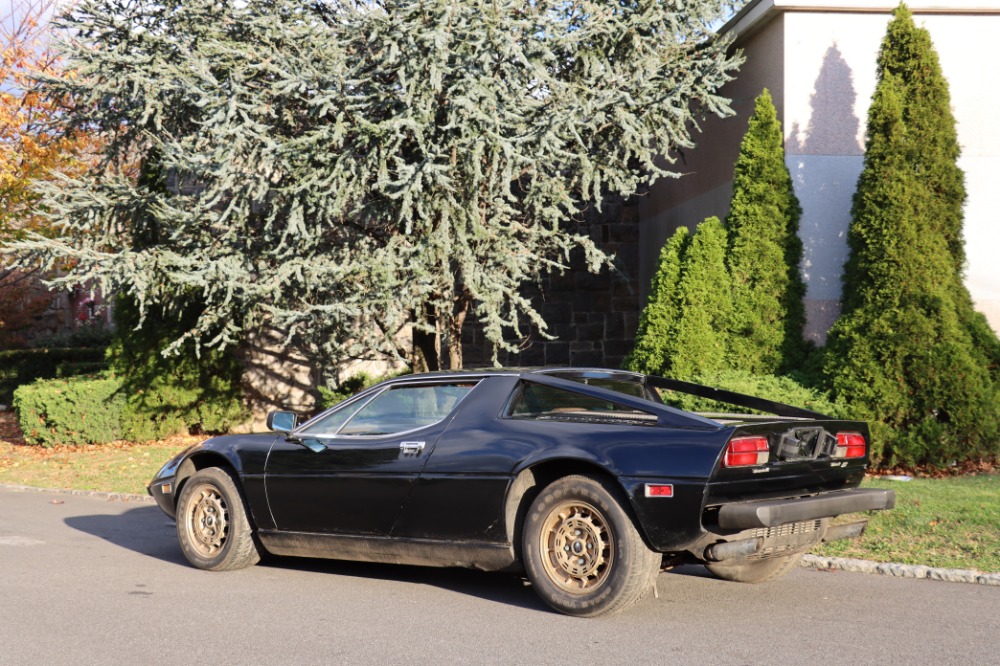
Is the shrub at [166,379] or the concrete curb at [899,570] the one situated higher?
the shrub at [166,379]

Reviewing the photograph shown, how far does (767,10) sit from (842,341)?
457 cm

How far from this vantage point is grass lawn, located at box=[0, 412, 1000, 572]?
7.44 meters

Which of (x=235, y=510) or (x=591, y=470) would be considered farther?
(x=235, y=510)

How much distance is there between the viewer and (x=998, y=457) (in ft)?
37.2

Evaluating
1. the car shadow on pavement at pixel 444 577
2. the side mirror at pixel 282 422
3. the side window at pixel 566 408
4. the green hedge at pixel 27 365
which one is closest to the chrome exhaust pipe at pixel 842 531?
the side window at pixel 566 408

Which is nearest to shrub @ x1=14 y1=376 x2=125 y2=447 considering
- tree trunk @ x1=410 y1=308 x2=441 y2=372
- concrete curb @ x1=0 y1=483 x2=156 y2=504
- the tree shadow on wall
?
concrete curb @ x1=0 y1=483 x2=156 y2=504

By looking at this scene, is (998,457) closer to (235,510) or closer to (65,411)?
(235,510)

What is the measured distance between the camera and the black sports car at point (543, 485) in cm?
550

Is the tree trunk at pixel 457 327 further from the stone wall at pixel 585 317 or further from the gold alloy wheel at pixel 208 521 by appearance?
the gold alloy wheel at pixel 208 521

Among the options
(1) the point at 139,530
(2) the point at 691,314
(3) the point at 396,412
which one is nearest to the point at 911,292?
(2) the point at 691,314

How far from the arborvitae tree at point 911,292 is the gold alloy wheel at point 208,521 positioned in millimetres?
7216

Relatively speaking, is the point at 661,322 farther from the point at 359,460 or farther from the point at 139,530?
the point at 359,460

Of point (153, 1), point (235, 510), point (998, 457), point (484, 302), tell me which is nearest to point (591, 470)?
point (235, 510)

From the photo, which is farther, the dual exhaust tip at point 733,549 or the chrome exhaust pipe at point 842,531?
the chrome exhaust pipe at point 842,531
